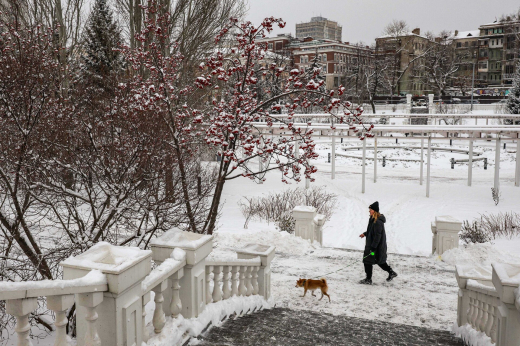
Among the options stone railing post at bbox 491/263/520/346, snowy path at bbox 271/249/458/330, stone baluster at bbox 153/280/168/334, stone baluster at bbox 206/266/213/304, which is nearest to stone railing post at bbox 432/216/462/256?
snowy path at bbox 271/249/458/330

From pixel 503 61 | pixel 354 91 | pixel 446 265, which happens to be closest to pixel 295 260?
pixel 446 265

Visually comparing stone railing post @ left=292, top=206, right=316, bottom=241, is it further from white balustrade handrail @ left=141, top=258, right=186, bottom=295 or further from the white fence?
white balustrade handrail @ left=141, top=258, right=186, bottom=295

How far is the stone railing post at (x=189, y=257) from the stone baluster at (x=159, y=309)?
436 mm

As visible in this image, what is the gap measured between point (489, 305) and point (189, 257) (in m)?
3.52

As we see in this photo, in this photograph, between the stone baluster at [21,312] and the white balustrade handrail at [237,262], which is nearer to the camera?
the stone baluster at [21,312]

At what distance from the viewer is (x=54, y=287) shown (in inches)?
120

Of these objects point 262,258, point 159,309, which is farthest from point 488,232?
point 159,309

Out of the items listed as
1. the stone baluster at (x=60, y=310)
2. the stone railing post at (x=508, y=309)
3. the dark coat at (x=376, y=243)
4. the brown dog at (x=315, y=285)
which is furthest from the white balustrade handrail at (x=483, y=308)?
the stone baluster at (x=60, y=310)

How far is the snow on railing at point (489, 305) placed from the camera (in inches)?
171

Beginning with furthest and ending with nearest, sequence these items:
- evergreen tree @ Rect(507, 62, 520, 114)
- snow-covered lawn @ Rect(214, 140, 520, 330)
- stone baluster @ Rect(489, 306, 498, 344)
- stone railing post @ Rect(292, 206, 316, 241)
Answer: evergreen tree @ Rect(507, 62, 520, 114), stone railing post @ Rect(292, 206, 316, 241), snow-covered lawn @ Rect(214, 140, 520, 330), stone baluster @ Rect(489, 306, 498, 344)

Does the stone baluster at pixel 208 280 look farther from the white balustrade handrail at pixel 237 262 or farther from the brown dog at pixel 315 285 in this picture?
the brown dog at pixel 315 285

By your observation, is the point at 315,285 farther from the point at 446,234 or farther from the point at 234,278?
the point at 446,234

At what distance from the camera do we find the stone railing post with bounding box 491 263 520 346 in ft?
14.1

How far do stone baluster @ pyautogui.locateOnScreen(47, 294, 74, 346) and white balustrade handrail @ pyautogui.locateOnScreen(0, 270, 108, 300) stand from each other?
0.06 meters
